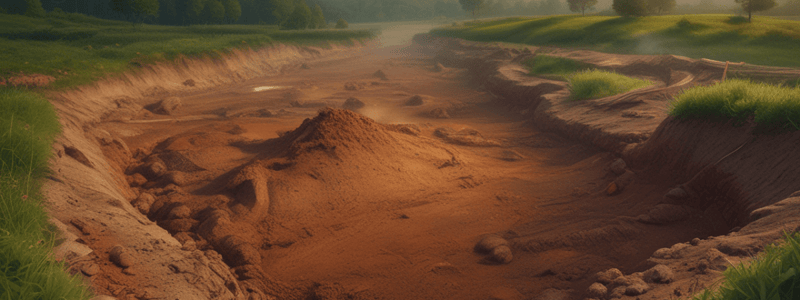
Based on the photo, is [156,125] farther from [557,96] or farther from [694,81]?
[694,81]

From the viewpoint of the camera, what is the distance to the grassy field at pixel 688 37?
13.6 m

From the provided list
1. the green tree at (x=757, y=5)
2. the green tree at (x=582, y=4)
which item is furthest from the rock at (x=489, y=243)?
the green tree at (x=582, y=4)

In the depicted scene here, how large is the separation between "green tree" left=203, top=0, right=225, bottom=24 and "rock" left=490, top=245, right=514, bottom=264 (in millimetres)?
52722

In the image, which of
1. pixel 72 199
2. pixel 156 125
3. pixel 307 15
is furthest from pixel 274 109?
pixel 307 15

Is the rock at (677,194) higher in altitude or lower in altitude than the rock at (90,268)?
lower

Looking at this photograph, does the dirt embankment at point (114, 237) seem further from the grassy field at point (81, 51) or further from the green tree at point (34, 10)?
the green tree at point (34, 10)

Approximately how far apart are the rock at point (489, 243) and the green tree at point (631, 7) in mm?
24524

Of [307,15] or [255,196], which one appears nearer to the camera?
[255,196]

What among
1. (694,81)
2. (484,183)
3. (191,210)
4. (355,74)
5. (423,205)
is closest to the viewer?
(191,210)

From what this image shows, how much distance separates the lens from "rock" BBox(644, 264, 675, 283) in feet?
10.7

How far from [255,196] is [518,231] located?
3596 mm

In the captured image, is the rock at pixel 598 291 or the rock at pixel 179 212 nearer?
the rock at pixel 598 291

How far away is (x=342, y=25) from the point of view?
60375mm

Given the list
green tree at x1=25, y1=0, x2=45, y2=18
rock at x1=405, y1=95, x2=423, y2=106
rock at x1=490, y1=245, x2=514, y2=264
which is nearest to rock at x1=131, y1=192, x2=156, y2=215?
rock at x1=490, y1=245, x2=514, y2=264
